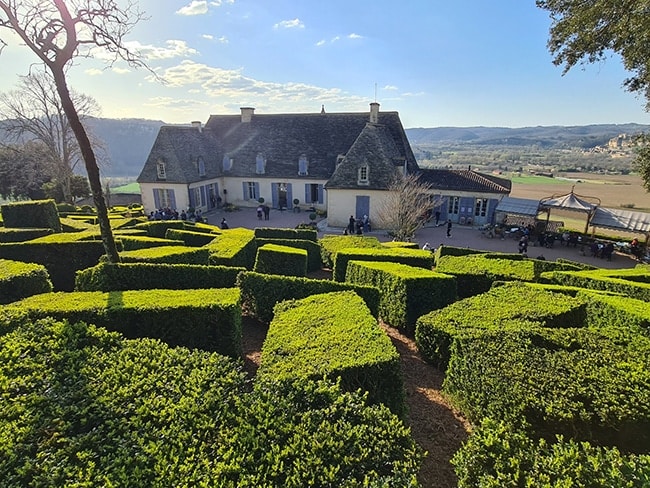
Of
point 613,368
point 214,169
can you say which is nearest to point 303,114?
point 214,169

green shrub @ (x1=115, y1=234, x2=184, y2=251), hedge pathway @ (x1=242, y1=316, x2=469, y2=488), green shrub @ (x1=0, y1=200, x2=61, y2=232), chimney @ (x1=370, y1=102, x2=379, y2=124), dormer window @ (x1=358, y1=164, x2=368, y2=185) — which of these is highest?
chimney @ (x1=370, y1=102, x2=379, y2=124)

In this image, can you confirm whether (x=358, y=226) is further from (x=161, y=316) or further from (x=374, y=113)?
(x=161, y=316)

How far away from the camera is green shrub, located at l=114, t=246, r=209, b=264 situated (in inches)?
384

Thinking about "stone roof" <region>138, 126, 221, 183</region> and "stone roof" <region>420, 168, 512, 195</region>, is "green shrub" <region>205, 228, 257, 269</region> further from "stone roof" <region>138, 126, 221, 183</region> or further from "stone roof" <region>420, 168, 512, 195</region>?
"stone roof" <region>420, 168, 512, 195</region>

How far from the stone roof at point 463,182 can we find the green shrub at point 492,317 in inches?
703

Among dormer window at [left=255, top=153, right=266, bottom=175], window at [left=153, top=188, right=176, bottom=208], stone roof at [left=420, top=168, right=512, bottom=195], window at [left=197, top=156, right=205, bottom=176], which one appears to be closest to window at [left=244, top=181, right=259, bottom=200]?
dormer window at [left=255, top=153, right=266, bottom=175]

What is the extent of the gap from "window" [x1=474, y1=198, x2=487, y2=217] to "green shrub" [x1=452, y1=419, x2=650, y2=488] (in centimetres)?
2296

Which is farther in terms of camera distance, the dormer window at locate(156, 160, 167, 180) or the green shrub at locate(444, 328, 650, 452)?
the dormer window at locate(156, 160, 167, 180)

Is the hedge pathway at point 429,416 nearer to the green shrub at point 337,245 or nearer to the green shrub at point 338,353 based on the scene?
the green shrub at point 338,353

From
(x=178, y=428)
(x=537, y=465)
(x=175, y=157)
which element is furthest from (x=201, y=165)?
(x=537, y=465)

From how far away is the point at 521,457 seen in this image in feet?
10.8

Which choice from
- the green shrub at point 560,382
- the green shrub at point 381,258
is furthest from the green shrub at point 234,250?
the green shrub at point 560,382

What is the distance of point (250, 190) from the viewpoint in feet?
99.7

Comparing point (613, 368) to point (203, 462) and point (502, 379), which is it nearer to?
point (502, 379)
